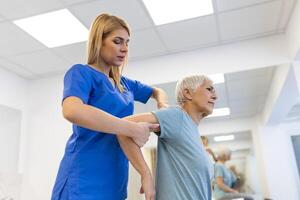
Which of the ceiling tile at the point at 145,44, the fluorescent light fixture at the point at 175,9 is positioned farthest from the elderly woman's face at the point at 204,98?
the ceiling tile at the point at 145,44

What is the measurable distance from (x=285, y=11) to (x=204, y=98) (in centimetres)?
234

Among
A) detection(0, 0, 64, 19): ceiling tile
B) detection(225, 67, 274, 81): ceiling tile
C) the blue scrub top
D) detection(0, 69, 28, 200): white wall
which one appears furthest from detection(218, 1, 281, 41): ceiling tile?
detection(0, 69, 28, 200): white wall

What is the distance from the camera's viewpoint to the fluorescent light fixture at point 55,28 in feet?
9.49

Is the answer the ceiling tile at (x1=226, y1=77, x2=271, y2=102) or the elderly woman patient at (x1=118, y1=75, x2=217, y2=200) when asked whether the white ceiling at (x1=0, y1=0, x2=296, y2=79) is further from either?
the elderly woman patient at (x1=118, y1=75, x2=217, y2=200)

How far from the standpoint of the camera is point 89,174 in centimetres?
94

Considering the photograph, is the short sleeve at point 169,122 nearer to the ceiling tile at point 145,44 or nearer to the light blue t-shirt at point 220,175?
the ceiling tile at point 145,44

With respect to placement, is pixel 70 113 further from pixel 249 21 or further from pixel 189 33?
pixel 249 21

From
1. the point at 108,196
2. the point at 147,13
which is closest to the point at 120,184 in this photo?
the point at 108,196

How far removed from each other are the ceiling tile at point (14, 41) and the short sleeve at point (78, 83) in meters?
2.38

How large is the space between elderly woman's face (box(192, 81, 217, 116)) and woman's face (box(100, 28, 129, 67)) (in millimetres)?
372

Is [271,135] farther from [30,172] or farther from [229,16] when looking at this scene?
[30,172]

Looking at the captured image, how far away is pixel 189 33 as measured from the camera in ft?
11.1

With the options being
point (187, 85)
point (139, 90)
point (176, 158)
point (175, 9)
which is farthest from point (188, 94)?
point (175, 9)

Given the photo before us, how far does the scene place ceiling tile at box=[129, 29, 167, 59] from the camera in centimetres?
335
